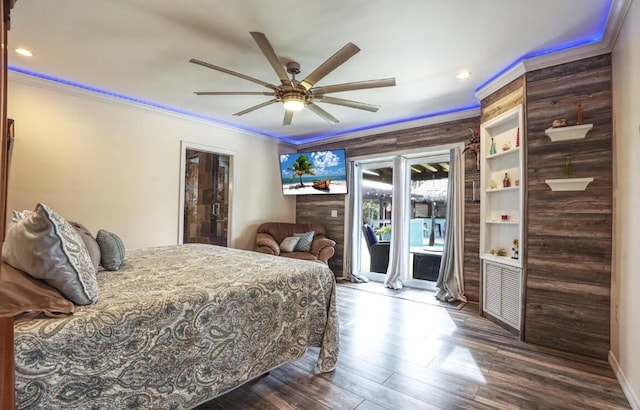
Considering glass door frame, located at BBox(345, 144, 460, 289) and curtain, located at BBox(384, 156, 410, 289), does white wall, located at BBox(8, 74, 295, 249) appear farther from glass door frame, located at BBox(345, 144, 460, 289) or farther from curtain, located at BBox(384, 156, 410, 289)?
curtain, located at BBox(384, 156, 410, 289)

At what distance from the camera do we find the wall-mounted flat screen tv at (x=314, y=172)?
16.9 ft

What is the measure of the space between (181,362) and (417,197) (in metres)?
4.18

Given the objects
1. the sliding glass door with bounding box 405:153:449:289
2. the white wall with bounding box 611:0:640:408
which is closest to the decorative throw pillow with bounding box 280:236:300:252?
the sliding glass door with bounding box 405:153:449:289

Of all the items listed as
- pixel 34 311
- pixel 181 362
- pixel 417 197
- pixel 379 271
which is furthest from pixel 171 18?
pixel 379 271

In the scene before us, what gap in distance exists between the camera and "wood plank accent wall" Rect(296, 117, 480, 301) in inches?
156

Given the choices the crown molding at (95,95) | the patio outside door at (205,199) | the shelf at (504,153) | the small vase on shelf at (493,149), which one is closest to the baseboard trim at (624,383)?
the shelf at (504,153)

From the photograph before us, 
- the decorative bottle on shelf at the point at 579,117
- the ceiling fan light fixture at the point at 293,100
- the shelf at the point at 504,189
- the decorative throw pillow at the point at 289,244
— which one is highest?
the ceiling fan light fixture at the point at 293,100

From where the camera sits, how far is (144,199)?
3.99 m

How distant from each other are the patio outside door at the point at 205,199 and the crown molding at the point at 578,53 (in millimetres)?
4283

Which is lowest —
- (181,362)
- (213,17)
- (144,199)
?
(181,362)

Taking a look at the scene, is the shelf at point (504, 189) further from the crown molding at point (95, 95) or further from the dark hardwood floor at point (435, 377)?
the crown molding at point (95, 95)

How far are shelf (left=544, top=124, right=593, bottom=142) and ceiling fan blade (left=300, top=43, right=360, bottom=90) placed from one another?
6.09 ft

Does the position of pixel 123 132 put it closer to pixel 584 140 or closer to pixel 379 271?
pixel 379 271

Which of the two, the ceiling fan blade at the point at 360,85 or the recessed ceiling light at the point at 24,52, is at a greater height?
the recessed ceiling light at the point at 24,52
